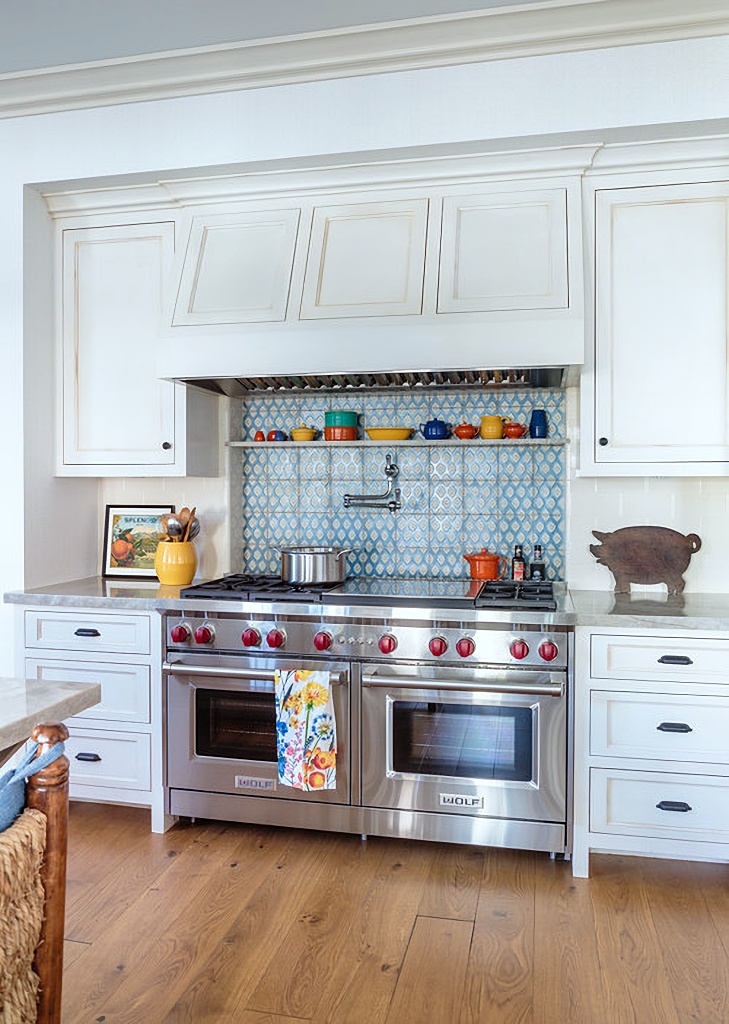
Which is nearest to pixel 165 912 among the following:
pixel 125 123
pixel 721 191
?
pixel 125 123

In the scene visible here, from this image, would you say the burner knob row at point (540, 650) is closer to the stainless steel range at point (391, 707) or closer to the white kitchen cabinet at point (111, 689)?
the stainless steel range at point (391, 707)

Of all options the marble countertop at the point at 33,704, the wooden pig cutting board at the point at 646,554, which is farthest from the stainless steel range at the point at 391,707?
the marble countertop at the point at 33,704

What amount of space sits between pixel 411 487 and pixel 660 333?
1.21 metres

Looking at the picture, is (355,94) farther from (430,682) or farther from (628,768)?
(628,768)

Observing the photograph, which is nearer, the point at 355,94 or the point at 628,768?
the point at 628,768

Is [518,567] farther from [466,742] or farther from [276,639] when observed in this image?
Answer: [276,639]

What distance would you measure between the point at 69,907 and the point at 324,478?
195cm

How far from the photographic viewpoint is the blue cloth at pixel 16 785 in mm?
1027

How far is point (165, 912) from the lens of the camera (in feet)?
8.18

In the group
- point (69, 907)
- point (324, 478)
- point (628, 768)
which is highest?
point (324, 478)

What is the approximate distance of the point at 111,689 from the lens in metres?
3.13

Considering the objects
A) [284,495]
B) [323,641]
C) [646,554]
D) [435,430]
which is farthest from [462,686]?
[284,495]

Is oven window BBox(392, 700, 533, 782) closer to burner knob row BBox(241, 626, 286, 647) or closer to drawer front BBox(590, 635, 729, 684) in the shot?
drawer front BBox(590, 635, 729, 684)

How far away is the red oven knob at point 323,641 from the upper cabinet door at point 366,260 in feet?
3.94
